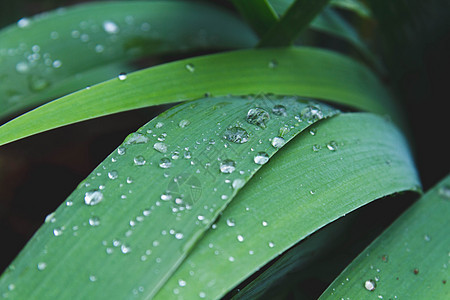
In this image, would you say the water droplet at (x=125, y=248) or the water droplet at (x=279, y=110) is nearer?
the water droplet at (x=125, y=248)

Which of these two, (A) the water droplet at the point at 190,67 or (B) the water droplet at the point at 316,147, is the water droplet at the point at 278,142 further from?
(A) the water droplet at the point at 190,67

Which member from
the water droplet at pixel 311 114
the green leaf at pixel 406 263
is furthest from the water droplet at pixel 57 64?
the green leaf at pixel 406 263

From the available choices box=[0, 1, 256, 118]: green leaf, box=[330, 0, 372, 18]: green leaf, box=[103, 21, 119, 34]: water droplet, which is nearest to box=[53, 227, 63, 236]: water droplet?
box=[0, 1, 256, 118]: green leaf

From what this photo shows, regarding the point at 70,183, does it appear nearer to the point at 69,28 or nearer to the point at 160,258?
the point at 69,28

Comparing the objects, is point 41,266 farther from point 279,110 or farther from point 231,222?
point 279,110

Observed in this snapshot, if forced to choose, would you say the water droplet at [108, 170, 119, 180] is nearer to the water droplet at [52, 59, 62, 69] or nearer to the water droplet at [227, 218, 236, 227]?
the water droplet at [227, 218, 236, 227]
